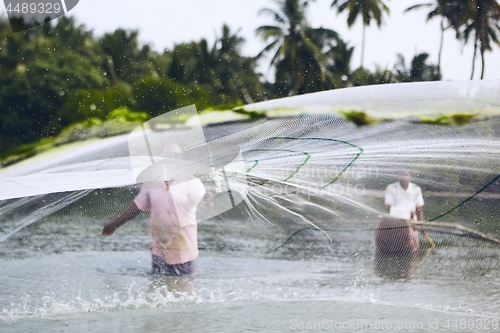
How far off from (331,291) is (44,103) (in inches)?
277

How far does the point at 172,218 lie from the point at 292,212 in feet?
2.33

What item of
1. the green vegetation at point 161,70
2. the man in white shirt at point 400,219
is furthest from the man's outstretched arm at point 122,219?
the green vegetation at point 161,70

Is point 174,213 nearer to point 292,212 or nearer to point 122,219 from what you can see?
point 122,219

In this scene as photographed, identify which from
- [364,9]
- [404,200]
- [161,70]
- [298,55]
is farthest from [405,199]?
[161,70]

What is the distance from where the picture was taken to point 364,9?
7512 millimetres

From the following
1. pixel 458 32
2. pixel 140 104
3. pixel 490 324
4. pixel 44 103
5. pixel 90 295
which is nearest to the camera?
pixel 490 324

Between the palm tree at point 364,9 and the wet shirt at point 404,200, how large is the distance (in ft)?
11.3

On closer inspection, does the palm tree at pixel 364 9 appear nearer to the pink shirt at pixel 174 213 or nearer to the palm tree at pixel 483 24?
the palm tree at pixel 483 24

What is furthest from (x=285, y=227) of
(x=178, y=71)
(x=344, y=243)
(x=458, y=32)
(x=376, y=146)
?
(x=178, y=71)

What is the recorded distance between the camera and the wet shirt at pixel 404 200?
12.6ft

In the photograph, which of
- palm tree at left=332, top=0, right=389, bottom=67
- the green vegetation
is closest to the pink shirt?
the green vegetation

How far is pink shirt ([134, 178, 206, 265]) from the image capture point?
374cm

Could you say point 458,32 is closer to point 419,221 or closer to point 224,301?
point 419,221

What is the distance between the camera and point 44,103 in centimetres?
970
